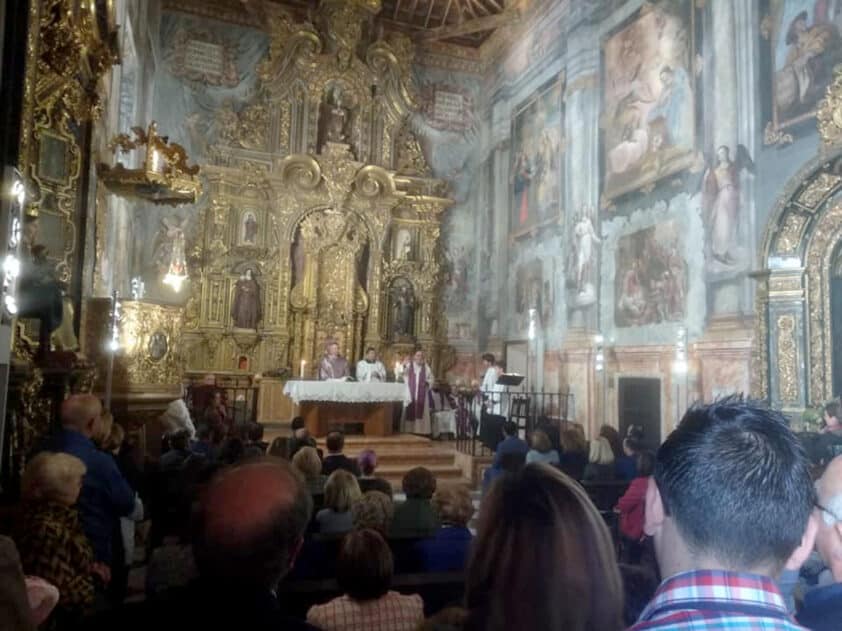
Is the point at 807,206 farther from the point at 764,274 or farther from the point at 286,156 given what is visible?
the point at 286,156

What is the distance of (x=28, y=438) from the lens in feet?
17.0

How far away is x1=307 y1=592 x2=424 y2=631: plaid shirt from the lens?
248 centimetres

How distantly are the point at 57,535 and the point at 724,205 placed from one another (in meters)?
10.1

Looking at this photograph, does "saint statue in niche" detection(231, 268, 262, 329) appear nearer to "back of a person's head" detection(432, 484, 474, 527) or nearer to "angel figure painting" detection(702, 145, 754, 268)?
"angel figure painting" detection(702, 145, 754, 268)

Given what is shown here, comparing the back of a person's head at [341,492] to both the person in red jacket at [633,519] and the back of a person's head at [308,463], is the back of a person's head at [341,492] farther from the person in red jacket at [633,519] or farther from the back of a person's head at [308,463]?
the person in red jacket at [633,519]

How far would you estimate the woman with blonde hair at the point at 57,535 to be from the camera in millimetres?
2586

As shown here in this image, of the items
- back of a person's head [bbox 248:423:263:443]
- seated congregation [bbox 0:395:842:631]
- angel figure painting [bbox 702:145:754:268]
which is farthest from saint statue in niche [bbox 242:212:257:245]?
seated congregation [bbox 0:395:842:631]

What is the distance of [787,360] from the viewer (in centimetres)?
891

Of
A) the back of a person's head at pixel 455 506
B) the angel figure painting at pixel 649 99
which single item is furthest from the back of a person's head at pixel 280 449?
the angel figure painting at pixel 649 99

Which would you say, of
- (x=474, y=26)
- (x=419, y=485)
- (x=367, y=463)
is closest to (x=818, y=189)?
(x=367, y=463)

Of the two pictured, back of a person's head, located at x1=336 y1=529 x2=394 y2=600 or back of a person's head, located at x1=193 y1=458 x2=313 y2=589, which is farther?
back of a person's head, located at x1=336 y1=529 x2=394 y2=600

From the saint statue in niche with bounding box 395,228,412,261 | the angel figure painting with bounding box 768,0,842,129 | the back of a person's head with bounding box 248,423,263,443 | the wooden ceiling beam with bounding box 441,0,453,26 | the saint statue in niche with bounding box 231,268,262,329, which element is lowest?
the back of a person's head with bounding box 248,423,263,443

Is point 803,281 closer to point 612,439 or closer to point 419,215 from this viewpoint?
point 612,439

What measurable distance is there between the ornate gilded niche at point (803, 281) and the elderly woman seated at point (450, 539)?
6.94 meters
